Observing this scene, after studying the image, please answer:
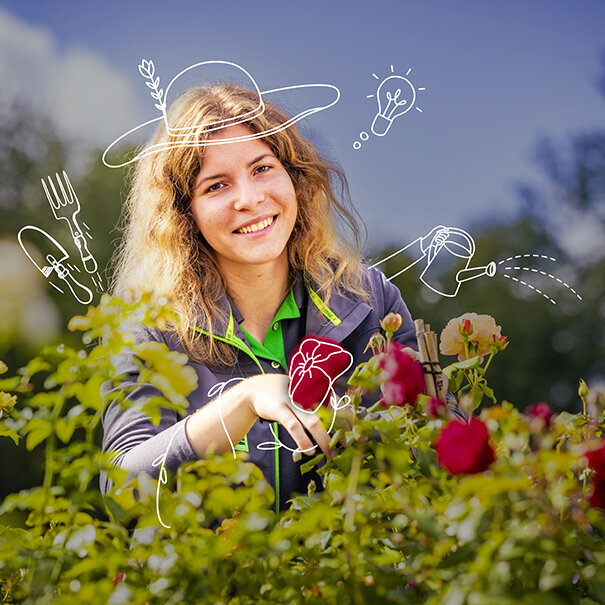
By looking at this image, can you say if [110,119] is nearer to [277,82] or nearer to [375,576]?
[277,82]

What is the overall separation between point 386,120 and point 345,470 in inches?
23.2

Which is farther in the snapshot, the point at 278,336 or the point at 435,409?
the point at 278,336

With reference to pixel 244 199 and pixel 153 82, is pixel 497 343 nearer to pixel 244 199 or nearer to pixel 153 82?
pixel 244 199

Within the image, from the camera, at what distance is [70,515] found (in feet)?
2.10

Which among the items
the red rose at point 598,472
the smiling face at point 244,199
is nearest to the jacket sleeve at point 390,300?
the smiling face at point 244,199

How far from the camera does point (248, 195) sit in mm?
1170

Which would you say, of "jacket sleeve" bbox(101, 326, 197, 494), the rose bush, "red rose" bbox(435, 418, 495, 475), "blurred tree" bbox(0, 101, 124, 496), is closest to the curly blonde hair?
"jacket sleeve" bbox(101, 326, 197, 494)

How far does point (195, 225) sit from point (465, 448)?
865mm

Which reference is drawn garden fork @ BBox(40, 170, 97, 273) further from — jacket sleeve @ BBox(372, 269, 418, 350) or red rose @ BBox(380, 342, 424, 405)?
jacket sleeve @ BBox(372, 269, 418, 350)

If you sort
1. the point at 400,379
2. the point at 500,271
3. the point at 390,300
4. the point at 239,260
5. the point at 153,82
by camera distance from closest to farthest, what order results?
the point at 400,379 < the point at 153,82 < the point at 239,260 < the point at 390,300 < the point at 500,271

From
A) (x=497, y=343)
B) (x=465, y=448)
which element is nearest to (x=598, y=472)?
(x=465, y=448)

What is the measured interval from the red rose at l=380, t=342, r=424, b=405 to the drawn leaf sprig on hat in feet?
1.63

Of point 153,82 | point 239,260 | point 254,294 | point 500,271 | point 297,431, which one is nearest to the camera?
point 297,431

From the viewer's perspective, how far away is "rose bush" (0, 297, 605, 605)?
20.9 inches
